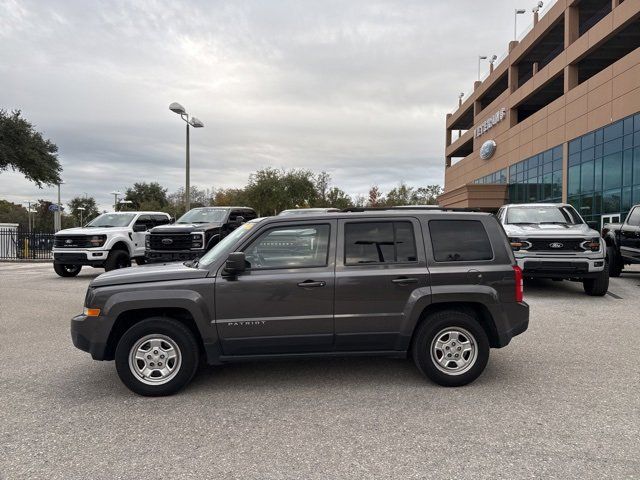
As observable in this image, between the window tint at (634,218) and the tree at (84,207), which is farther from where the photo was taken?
the tree at (84,207)

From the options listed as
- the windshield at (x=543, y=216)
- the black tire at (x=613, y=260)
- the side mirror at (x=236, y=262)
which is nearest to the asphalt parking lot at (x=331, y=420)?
the side mirror at (x=236, y=262)

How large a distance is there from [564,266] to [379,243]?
650 centimetres

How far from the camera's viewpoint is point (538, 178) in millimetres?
34312

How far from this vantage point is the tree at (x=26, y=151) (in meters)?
25.5

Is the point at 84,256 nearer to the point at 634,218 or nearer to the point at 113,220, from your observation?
the point at 113,220

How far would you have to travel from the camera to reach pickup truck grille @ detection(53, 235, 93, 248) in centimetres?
1295

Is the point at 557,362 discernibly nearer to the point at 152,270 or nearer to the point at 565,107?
the point at 152,270

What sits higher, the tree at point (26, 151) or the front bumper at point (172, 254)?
the tree at point (26, 151)

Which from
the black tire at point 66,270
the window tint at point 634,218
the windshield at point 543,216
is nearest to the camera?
the windshield at point 543,216

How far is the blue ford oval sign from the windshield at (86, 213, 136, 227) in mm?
36267

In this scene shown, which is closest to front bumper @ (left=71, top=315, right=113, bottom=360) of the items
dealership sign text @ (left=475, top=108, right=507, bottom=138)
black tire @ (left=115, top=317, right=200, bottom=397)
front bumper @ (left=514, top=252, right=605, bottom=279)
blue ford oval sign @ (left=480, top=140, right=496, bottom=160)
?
black tire @ (left=115, top=317, right=200, bottom=397)

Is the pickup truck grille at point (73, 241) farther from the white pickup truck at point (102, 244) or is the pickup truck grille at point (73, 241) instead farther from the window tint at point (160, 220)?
the window tint at point (160, 220)

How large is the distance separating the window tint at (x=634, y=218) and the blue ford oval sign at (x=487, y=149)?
32.7m

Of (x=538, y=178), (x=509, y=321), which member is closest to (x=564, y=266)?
(x=509, y=321)
